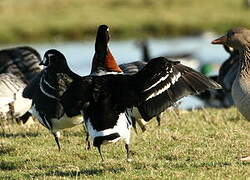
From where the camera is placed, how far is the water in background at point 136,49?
31.6 m

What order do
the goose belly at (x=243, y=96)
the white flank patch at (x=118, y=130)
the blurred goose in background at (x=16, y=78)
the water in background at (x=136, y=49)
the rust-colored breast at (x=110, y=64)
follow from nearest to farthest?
the white flank patch at (x=118, y=130)
the goose belly at (x=243, y=96)
the rust-colored breast at (x=110, y=64)
the blurred goose in background at (x=16, y=78)
the water in background at (x=136, y=49)

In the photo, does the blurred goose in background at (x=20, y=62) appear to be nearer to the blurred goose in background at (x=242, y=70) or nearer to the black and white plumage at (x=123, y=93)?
the blurred goose in background at (x=242, y=70)

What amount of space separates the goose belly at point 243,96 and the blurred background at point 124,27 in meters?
22.8

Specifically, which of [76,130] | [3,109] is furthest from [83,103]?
[3,109]

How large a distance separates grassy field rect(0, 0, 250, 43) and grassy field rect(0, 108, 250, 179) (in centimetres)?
2714

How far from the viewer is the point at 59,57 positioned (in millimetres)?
7938

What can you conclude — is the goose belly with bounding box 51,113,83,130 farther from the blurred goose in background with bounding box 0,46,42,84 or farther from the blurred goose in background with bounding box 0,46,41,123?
the blurred goose in background with bounding box 0,46,42,84

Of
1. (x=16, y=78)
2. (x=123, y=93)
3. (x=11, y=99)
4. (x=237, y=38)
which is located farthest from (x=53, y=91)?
(x=16, y=78)

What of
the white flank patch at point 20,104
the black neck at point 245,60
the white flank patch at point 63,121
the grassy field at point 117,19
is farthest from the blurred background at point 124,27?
the black neck at point 245,60

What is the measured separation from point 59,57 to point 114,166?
1424 millimetres

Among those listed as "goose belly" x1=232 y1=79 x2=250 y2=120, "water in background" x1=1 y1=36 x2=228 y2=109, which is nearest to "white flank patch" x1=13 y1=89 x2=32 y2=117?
"goose belly" x1=232 y1=79 x2=250 y2=120

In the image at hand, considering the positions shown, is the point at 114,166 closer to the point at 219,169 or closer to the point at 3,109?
the point at 219,169

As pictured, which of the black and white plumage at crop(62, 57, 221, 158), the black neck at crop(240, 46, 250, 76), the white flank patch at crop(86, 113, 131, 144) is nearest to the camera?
the white flank patch at crop(86, 113, 131, 144)

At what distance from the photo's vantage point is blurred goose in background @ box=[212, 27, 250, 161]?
778cm
